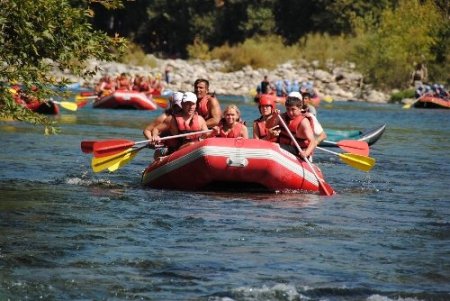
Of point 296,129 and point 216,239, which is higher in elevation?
point 296,129

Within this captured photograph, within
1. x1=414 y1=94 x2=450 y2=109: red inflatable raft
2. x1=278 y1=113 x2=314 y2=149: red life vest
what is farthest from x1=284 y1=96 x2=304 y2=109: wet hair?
x1=414 y1=94 x2=450 y2=109: red inflatable raft

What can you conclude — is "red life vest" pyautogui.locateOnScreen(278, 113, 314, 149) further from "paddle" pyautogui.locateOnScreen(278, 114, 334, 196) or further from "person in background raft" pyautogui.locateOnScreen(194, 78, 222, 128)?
"person in background raft" pyautogui.locateOnScreen(194, 78, 222, 128)

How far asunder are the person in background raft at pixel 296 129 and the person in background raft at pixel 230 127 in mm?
666

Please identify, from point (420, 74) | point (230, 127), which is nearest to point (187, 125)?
point (230, 127)

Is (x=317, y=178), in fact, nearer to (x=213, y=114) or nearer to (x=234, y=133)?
(x=234, y=133)

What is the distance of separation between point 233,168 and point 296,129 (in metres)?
1.40

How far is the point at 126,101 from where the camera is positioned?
35.5 metres

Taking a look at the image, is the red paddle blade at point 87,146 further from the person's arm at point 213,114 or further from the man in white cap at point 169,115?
the person's arm at point 213,114

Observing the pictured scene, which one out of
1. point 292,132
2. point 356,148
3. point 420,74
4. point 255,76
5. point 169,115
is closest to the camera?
point 292,132

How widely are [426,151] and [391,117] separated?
1428 cm

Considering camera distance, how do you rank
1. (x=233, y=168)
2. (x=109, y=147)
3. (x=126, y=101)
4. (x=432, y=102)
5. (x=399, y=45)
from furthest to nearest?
(x=399, y=45) → (x=432, y=102) → (x=126, y=101) → (x=109, y=147) → (x=233, y=168)

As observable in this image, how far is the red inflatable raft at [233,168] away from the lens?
43.3 feet

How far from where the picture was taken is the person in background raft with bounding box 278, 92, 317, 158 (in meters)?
14.2

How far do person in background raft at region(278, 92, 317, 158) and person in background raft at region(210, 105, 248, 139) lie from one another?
0.67m
